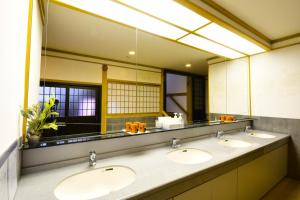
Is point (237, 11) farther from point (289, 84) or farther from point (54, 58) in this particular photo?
point (54, 58)

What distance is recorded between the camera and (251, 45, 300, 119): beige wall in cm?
230

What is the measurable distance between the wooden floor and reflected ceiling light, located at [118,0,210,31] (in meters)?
2.34

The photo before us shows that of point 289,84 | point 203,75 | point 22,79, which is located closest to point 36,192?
point 22,79

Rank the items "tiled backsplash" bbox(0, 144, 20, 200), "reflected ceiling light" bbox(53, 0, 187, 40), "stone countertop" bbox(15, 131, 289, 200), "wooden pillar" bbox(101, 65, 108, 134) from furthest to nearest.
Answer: "wooden pillar" bbox(101, 65, 108, 134) < "reflected ceiling light" bbox(53, 0, 187, 40) < "stone countertop" bbox(15, 131, 289, 200) < "tiled backsplash" bbox(0, 144, 20, 200)

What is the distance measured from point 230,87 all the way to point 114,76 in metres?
2.31

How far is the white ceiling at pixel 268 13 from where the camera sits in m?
1.58

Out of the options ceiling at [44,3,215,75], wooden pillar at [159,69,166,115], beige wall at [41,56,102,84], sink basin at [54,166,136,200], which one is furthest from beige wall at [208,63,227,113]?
sink basin at [54,166,136,200]

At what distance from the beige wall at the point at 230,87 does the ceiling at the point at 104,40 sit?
82 cm

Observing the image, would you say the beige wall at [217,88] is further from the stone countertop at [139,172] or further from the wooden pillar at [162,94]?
the stone countertop at [139,172]

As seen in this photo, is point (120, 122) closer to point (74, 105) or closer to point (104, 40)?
point (74, 105)

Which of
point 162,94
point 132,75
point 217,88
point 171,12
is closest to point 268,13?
point 171,12

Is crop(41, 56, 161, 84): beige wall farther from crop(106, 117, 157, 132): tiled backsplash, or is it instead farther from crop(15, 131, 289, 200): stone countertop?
crop(15, 131, 289, 200): stone countertop

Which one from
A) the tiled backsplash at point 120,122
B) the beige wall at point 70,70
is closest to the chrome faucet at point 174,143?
the tiled backsplash at point 120,122

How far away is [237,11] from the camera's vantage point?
1727 millimetres
